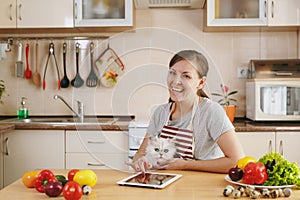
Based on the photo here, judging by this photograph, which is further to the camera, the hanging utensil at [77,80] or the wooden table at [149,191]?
the hanging utensil at [77,80]

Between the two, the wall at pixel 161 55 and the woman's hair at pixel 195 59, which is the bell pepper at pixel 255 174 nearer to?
the woman's hair at pixel 195 59

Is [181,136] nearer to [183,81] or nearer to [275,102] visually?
[183,81]

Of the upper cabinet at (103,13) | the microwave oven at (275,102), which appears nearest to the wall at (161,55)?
the upper cabinet at (103,13)

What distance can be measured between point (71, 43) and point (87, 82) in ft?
1.15

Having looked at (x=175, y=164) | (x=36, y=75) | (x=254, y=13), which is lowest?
(x=175, y=164)

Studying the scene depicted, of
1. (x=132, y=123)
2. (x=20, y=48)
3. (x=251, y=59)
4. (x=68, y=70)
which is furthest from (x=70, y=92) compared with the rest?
(x=132, y=123)

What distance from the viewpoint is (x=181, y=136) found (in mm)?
1721

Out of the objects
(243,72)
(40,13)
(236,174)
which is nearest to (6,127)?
(40,13)

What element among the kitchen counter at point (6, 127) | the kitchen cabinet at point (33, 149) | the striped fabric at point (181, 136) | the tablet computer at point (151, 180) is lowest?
the kitchen cabinet at point (33, 149)

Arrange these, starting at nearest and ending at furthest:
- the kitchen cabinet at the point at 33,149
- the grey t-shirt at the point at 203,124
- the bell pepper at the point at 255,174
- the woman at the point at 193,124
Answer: the bell pepper at the point at 255,174 < the woman at the point at 193,124 < the grey t-shirt at the point at 203,124 < the kitchen cabinet at the point at 33,149

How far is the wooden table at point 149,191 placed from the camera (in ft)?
4.85

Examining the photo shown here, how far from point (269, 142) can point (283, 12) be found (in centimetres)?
94

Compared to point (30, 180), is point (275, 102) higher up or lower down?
higher up

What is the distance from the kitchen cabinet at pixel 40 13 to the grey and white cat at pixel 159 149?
197 cm
